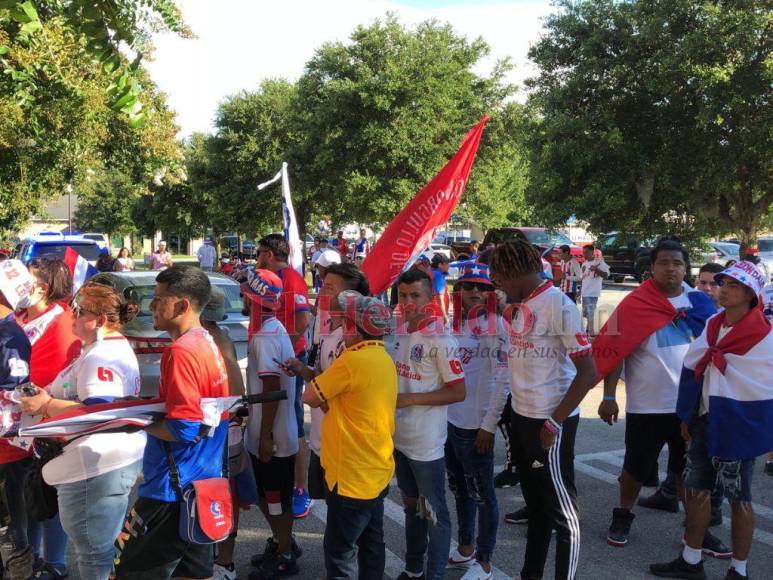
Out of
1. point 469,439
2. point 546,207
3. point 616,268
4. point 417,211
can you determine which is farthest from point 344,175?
point 469,439

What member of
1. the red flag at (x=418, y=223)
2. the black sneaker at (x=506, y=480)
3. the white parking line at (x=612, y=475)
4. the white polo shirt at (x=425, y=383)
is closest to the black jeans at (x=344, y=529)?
the white polo shirt at (x=425, y=383)

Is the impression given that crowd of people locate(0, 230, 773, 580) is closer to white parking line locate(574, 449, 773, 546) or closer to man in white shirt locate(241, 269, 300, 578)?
man in white shirt locate(241, 269, 300, 578)

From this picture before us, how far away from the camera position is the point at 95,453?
114 inches

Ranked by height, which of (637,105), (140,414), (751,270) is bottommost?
(140,414)

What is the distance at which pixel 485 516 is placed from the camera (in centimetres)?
393

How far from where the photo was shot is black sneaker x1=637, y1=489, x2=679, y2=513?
504 centimetres

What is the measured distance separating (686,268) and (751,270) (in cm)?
73

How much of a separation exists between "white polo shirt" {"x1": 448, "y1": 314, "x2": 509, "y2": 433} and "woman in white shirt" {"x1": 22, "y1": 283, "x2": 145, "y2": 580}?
188cm

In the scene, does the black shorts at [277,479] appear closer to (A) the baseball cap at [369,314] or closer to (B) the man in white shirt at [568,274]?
(A) the baseball cap at [369,314]

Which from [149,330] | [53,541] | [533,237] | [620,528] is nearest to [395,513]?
[620,528]

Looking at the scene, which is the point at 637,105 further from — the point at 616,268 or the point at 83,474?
the point at 83,474

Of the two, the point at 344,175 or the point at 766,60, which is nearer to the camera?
the point at 766,60

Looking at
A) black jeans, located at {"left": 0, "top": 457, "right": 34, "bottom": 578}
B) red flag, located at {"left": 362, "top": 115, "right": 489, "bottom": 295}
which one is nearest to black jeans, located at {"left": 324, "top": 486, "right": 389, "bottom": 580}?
black jeans, located at {"left": 0, "top": 457, "right": 34, "bottom": 578}

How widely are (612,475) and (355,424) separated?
3474 millimetres
